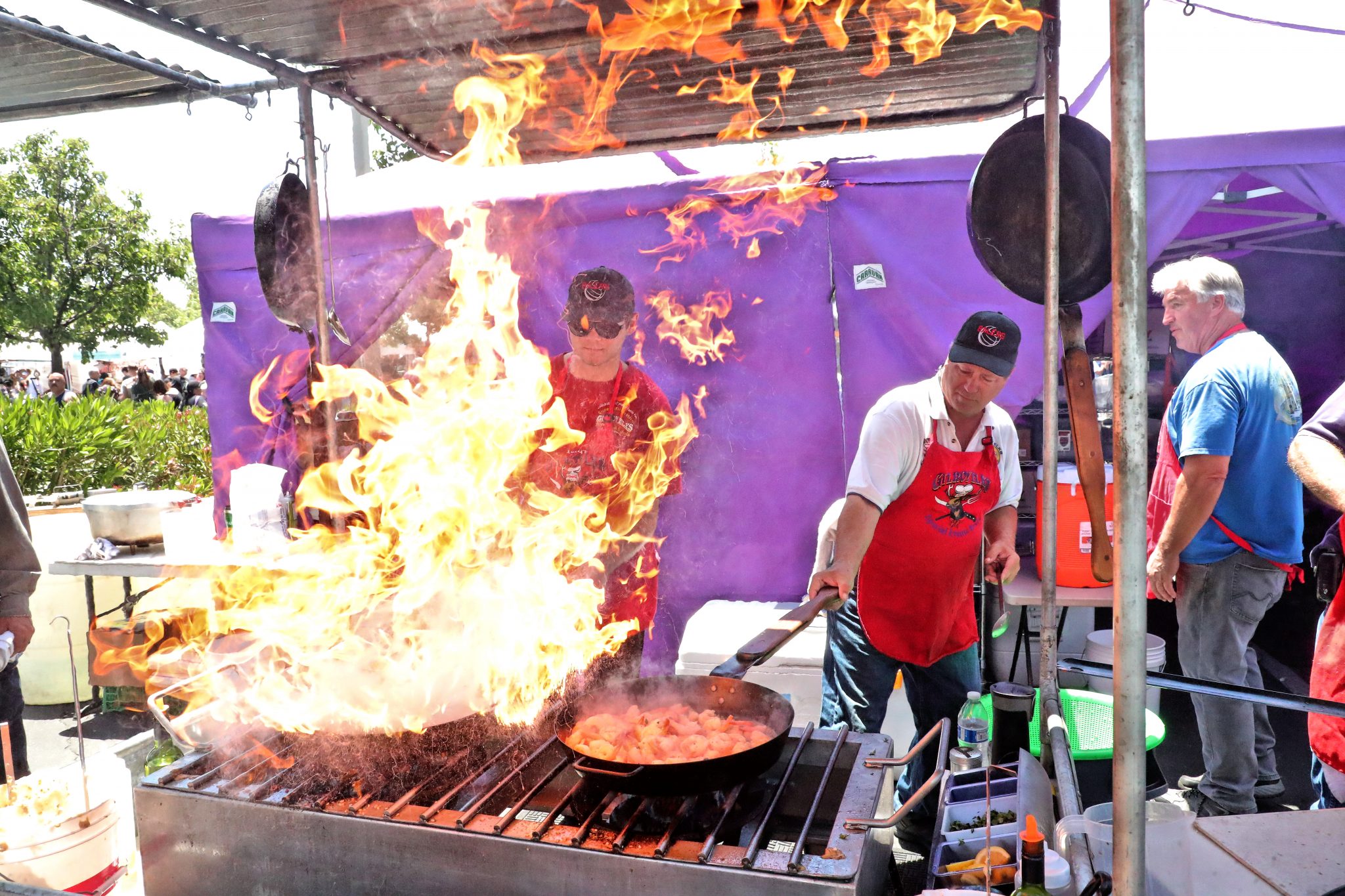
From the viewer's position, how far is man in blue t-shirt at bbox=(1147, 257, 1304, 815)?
4.22m

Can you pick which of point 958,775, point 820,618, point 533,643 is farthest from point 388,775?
point 820,618

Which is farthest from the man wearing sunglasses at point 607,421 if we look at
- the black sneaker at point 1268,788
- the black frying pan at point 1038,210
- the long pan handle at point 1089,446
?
the black sneaker at point 1268,788

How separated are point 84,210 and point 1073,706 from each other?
33.8 m

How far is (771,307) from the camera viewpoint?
5.62 meters

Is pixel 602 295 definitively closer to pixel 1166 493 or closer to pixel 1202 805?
pixel 1166 493

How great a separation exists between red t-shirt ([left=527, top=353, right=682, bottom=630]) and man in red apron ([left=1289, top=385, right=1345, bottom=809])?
2531 mm

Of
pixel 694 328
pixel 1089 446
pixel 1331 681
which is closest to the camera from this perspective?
pixel 1089 446

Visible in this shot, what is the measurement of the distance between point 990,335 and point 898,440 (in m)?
0.58

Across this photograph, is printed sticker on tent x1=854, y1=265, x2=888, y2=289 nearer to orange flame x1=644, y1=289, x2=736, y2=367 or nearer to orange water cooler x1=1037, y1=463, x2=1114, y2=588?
orange flame x1=644, y1=289, x2=736, y2=367

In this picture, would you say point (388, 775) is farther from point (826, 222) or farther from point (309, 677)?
point (826, 222)

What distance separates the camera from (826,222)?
5367 millimetres

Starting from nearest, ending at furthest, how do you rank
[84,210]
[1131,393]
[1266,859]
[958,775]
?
[1131,393] < [1266,859] < [958,775] < [84,210]

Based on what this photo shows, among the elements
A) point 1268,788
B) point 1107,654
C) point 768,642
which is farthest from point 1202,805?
point 768,642

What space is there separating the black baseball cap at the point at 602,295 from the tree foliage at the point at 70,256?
28.5 metres
